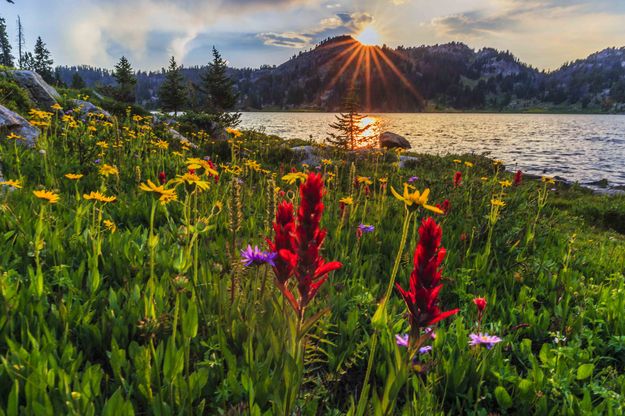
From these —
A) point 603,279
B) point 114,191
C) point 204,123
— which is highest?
point 204,123

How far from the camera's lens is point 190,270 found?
3.43 m

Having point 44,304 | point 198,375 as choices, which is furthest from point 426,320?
point 44,304

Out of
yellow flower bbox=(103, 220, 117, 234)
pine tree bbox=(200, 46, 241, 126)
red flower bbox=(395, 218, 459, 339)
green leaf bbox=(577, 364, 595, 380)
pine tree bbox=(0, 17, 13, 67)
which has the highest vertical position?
pine tree bbox=(0, 17, 13, 67)

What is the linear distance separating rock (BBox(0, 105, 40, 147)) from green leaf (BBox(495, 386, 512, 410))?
932 centimetres

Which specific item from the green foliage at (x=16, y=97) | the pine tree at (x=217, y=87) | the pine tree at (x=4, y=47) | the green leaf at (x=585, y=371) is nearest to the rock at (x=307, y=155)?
the green foliage at (x=16, y=97)

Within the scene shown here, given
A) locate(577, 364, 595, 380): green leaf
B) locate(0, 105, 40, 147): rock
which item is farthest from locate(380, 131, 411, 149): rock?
locate(577, 364, 595, 380): green leaf

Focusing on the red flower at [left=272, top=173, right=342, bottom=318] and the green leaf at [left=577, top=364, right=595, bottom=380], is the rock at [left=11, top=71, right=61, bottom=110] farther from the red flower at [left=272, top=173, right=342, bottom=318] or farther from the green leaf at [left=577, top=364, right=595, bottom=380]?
the green leaf at [left=577, top=364, right=595, bottom=380]

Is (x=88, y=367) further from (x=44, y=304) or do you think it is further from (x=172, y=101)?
(x=172, y=101)

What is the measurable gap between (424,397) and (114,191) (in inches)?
238

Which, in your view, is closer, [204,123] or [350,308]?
[350,308]

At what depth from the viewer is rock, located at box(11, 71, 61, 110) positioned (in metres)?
14.8

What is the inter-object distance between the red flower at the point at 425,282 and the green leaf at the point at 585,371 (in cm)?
223

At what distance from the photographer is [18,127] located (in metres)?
8.40

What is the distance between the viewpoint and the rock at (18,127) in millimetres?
7980
